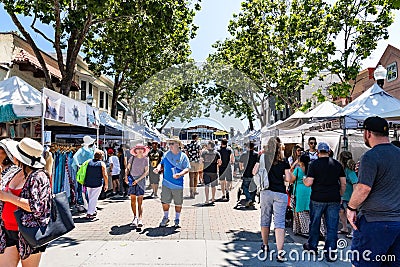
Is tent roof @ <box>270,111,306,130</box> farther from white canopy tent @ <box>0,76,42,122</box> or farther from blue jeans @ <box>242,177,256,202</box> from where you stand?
white canopy tent @ <box>0,76,42,122</box>

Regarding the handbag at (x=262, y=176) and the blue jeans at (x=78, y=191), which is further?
the blue jeans at (x=78, y=191)

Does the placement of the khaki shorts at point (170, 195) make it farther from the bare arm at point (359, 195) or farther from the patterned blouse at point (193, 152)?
the bare arm at point (359, 195)

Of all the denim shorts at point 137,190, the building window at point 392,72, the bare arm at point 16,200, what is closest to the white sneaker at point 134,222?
the denim shorts at point 137,190

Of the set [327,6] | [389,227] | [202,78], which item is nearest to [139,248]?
[202,78]

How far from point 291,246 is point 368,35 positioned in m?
12.8

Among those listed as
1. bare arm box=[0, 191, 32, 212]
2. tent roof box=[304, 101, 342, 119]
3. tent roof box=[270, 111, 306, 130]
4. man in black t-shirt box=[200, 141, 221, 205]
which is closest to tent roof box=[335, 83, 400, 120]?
tent roof box=[304, 101, 342, 119]

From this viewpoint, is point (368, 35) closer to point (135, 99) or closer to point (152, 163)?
point (152, 163)

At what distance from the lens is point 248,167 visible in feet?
31.3

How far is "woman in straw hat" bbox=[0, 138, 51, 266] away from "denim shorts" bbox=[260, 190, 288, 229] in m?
3.17

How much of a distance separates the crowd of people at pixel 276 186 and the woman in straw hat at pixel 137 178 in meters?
0.02

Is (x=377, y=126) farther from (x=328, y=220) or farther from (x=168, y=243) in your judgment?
(x=168, y=243)

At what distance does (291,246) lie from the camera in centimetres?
631

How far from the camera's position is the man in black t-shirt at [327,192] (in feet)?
18.1

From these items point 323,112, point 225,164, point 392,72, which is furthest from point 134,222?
point 392,72
